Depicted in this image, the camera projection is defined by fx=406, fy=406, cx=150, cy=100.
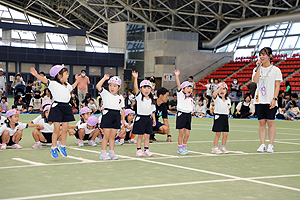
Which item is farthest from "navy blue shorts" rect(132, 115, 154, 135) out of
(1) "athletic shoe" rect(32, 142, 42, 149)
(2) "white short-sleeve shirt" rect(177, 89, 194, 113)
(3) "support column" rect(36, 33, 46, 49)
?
(3) "support column" rect(36, 33, 46, 49)

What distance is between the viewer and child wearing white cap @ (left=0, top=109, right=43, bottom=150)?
938cm

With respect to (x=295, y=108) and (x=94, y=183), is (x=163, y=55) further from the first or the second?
(x=94, y=183)

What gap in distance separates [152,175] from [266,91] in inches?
167

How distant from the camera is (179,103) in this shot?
9297 mm

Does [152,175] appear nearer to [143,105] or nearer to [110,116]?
[110,116]

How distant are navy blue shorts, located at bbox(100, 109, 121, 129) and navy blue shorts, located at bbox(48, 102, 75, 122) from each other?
0.67 m

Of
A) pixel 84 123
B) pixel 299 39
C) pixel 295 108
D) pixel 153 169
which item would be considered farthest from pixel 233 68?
pixel 153 169

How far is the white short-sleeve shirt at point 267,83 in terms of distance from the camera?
942 centimetres

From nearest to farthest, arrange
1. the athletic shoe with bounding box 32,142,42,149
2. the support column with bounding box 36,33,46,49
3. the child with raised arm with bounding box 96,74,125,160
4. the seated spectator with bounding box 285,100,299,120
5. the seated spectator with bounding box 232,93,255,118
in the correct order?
the child with raised arm with bounding box 96,74,125,160 → the athletic shoe with bounding box 32,142,42,149 → the seated spectator with bounding box 285,100,299,120 → the seated spectator with bounding box 232,93,255,118 → the support column with bounding box 36,33,46,49

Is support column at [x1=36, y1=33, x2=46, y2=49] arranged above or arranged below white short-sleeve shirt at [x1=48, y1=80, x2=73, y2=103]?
above

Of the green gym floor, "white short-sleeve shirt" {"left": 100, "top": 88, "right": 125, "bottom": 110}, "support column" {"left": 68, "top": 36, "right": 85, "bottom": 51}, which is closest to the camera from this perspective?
the green gym floor

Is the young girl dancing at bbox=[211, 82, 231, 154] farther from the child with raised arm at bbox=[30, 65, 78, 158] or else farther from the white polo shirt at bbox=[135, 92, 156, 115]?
the child with raised arm at bbox=[30, 65, 78, 158]

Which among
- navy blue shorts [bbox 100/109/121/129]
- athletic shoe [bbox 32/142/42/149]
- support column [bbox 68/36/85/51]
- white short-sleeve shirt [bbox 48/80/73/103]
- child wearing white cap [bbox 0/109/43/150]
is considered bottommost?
athletic shoe [bbox 32/142/42/149]

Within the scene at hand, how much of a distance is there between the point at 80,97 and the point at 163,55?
2476 cm
